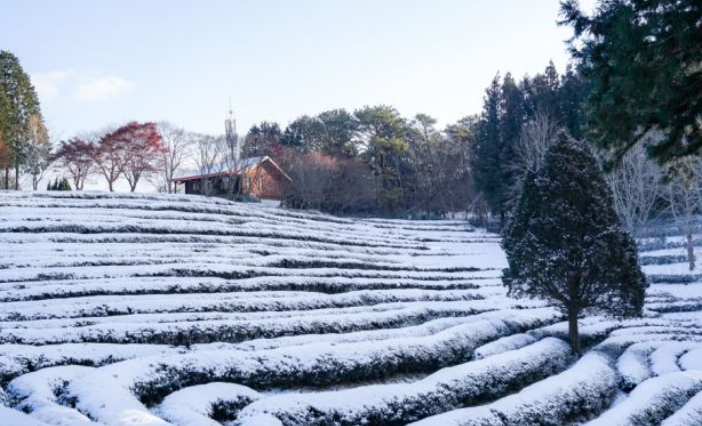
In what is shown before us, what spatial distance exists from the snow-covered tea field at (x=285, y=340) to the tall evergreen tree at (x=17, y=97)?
82.3 ft

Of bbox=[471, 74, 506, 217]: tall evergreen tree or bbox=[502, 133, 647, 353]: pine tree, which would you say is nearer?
bbox=[502, 133, 647, 353]: pine tree

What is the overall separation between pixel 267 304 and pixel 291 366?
555 cm

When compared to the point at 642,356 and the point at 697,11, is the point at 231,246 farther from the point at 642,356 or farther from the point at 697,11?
the point at 697,11

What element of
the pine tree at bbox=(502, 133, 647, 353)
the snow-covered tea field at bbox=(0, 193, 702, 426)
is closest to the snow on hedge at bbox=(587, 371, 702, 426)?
the snow-covered tea field at bbox=(0, 193, 702, 426)

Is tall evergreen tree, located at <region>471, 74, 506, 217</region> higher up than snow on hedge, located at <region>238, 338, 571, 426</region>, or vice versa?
tall evergreen tree, located at <region>471, 74, 506, 217</region>

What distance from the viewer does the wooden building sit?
49.3m

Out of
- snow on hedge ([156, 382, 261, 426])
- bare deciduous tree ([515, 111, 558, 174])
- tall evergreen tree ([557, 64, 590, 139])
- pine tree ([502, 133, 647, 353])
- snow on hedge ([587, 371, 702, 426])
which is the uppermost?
tall evergreen tree ([557, 64, 590, 139])

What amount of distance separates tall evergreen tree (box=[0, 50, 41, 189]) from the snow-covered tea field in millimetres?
25097

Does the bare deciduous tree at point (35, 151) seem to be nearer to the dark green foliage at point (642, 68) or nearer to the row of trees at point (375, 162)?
the row of trees at point (375, 162)

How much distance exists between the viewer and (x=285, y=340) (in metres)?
12.0

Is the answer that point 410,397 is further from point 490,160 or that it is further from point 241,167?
point 241,167

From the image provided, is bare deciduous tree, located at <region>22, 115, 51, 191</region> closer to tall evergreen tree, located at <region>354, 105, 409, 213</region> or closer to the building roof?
the building roof

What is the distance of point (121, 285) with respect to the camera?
52.2 ft

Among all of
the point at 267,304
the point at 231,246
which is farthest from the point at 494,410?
the point at 231,246
